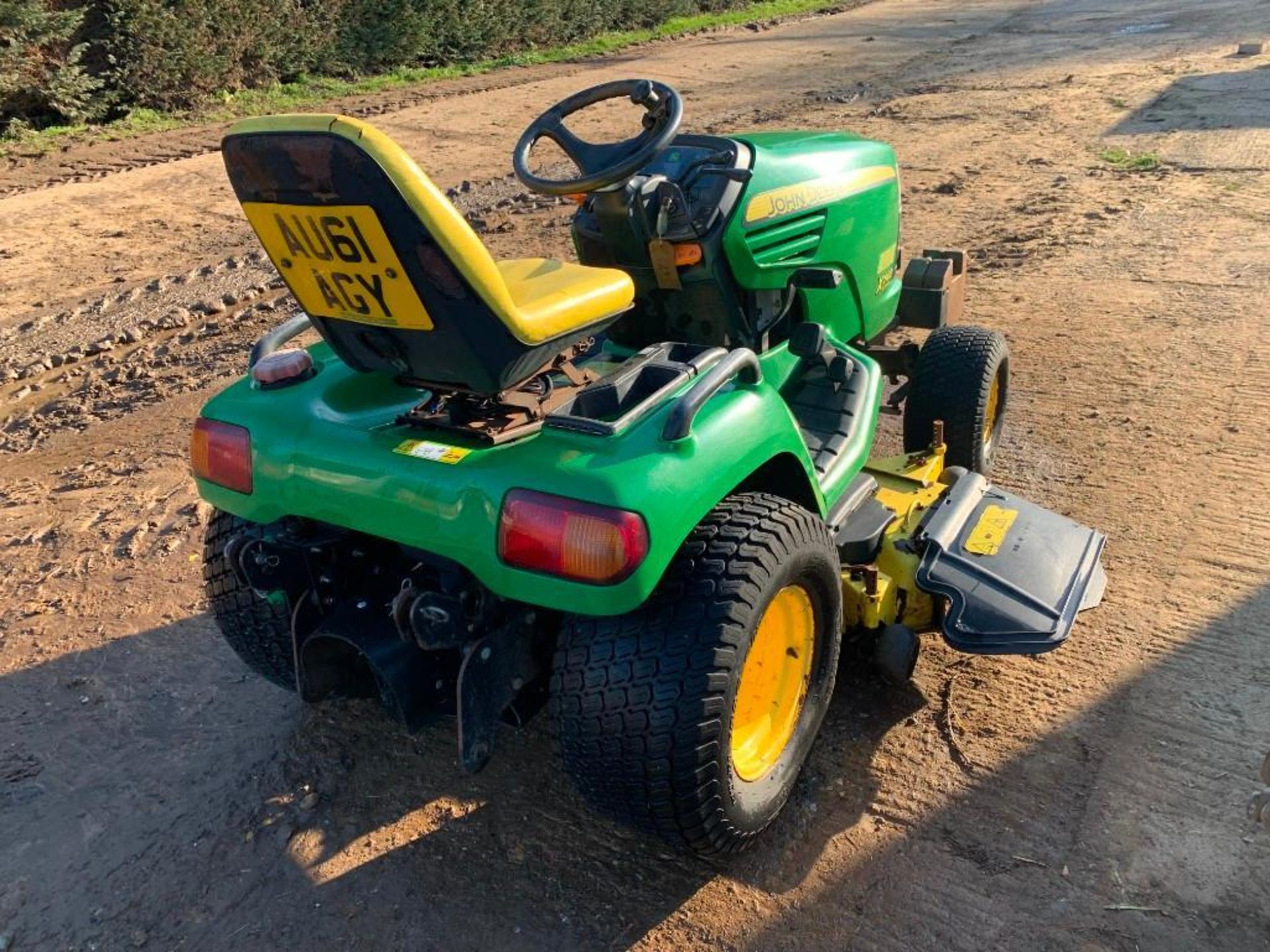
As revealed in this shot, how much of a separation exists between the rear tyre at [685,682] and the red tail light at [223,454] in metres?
0.84

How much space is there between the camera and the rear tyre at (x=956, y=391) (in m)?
3.57

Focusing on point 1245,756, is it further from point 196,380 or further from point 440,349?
point 196,380

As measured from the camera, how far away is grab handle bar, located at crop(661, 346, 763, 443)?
201 cm

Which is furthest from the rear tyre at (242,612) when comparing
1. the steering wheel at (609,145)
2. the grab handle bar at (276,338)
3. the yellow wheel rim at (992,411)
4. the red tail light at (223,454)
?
the yellow wheel rim at (992,411)

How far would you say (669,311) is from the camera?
3203 millimetres

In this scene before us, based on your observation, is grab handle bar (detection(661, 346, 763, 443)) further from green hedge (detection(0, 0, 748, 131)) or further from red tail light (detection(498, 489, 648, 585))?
green hedge (detection(0, 0, 748, 131))

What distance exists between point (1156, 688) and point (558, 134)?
94.4 inches

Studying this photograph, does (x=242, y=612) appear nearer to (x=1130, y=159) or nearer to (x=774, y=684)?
(x=774, y=684)

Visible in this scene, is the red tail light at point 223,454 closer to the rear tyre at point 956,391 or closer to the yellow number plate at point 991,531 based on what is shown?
the yellow number plate at point 991,531

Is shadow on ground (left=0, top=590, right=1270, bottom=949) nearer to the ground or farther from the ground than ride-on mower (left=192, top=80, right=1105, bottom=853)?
nearer to the ground

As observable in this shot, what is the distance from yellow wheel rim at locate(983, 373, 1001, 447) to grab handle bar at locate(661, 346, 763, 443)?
1820 millimetres

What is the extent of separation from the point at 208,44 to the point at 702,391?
11.4m

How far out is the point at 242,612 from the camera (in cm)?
260

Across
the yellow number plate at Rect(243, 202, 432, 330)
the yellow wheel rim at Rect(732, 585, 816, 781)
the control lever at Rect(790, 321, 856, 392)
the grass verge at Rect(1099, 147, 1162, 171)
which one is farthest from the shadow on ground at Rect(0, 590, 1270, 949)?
the grass verge at Rect(1099, 147, 1162, 171)
